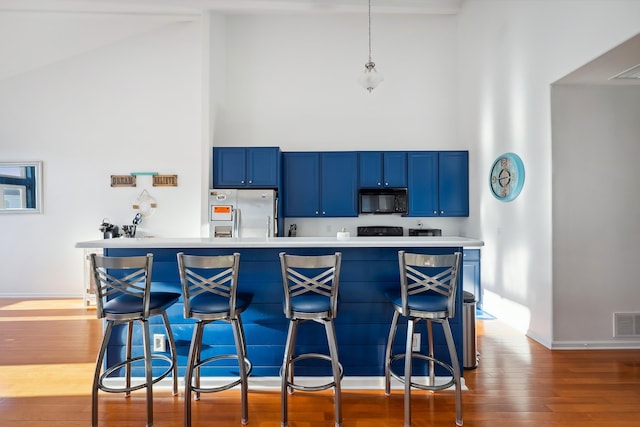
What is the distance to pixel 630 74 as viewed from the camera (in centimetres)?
285

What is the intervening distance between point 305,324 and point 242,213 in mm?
2296

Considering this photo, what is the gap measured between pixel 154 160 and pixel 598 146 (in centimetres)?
540

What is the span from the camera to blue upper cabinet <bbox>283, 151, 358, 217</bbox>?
16.0ft

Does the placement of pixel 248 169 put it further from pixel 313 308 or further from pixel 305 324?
pixel 313 308

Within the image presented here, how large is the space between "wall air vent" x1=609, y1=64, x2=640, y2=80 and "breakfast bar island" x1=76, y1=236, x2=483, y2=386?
2.06 metres

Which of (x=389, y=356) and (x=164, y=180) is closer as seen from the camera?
(x=389, y=356)

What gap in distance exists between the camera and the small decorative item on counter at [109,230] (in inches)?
186

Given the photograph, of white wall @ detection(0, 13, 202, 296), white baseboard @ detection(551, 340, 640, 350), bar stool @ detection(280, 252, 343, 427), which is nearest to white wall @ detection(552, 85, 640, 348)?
white baseboard @ detection(551, 340, 640, 350)

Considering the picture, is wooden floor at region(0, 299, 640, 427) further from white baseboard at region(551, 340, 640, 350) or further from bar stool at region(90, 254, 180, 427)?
bar stool at region(90, 254, 180, 427)

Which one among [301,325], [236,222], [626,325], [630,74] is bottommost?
[626,325]

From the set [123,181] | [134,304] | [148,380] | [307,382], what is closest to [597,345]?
[307,382]

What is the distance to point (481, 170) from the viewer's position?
14.9ft

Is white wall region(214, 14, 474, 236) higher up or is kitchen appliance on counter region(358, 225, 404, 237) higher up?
white wall region(214, 14, 474, 236)

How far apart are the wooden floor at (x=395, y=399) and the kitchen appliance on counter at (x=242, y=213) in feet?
6.21
